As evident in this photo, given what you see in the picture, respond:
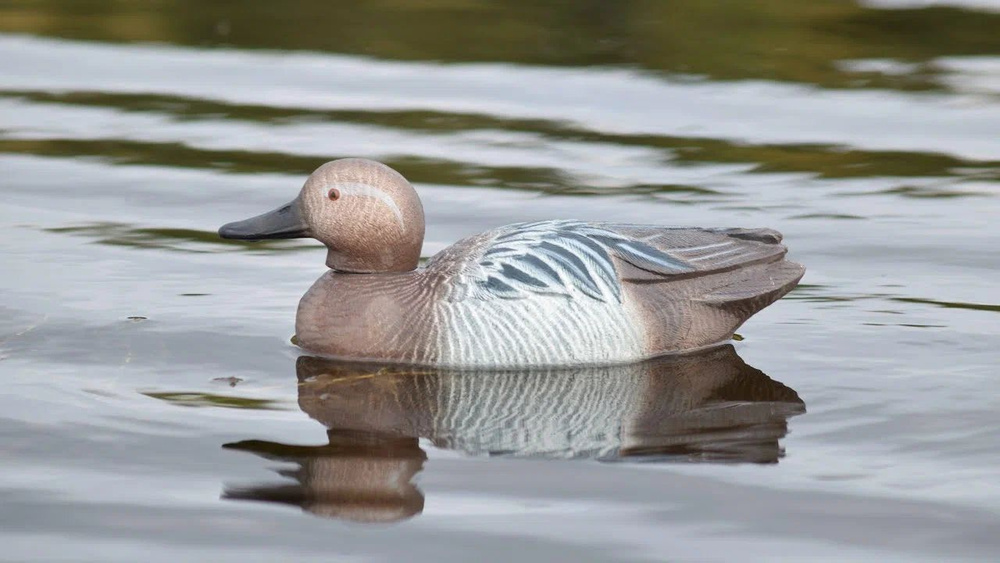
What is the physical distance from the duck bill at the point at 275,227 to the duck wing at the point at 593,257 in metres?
0.95

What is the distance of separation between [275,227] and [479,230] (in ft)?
9.45

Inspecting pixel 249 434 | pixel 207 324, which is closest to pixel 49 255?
pixel 207 324

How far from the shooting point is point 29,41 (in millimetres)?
18688

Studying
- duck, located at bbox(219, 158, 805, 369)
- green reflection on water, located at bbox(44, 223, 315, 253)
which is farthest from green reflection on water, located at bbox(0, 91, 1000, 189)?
duck, located at bbox(219, 158, 805, 369)

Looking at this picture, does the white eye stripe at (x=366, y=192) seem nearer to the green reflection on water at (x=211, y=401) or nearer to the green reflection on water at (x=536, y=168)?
the green reflection on water at (x=211, y=401)

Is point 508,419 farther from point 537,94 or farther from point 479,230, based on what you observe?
point 537,94

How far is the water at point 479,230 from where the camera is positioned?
7074mm

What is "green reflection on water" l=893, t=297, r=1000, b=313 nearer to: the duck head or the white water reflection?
the duck head

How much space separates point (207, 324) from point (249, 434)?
Result: 2.03 meters

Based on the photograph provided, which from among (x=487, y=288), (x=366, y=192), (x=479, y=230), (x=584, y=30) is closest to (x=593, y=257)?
(x=487, y=288)

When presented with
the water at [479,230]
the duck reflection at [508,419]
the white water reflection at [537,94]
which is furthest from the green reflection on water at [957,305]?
the white water reflection at [537,94]

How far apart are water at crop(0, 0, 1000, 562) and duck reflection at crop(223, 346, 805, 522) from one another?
24mm

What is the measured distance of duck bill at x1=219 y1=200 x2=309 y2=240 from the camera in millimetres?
9484

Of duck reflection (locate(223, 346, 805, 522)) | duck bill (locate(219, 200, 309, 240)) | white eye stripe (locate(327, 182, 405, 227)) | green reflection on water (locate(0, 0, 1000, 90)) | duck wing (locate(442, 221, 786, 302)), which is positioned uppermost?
green reflection on water (locate(0, 0, 1000, 90))
